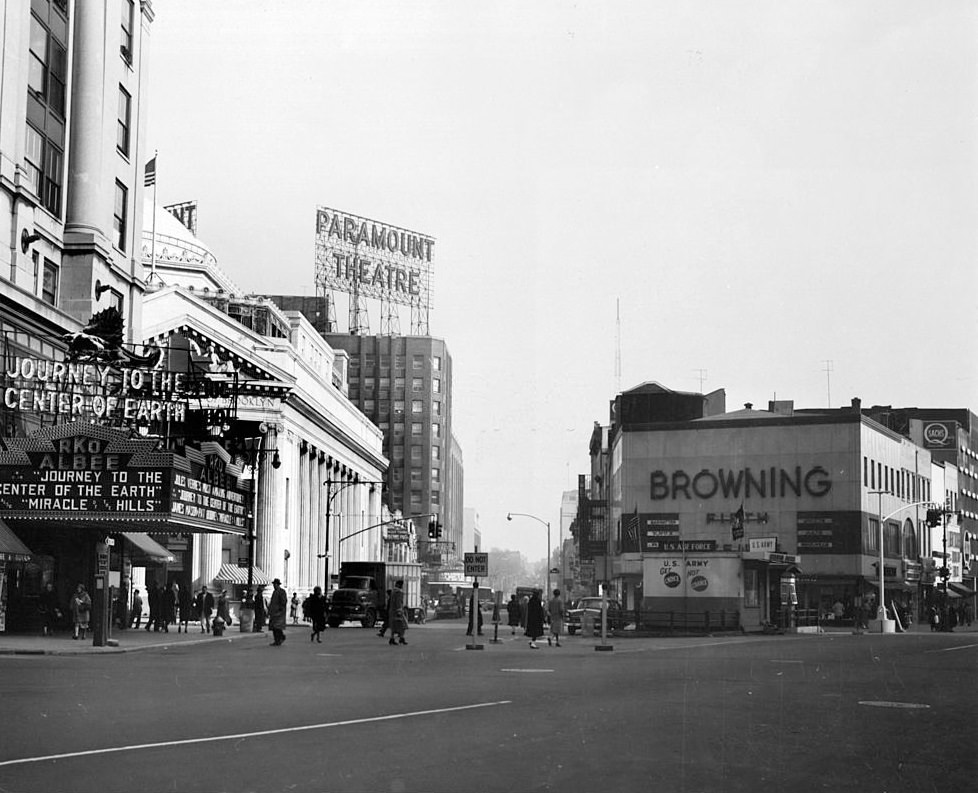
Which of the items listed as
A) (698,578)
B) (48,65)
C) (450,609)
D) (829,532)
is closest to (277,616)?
(48,65)

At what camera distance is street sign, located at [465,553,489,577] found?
4103 centimetres

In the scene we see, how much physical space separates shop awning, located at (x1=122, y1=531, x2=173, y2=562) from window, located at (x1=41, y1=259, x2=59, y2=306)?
9.27 meters

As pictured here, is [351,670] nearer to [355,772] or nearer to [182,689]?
[182,689]

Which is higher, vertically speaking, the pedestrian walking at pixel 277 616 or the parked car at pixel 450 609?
the pedestrian walking at pixel 277 616

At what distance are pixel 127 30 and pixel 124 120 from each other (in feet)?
11.2

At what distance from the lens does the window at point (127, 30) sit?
1889 inches

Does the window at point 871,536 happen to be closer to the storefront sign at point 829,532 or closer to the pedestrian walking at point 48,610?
the storefront sign at point 829,532

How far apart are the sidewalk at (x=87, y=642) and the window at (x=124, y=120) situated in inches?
709

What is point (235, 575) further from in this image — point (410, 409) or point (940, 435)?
point (410, 409)

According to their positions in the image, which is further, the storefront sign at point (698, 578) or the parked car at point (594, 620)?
the parked car at point (594, 620)

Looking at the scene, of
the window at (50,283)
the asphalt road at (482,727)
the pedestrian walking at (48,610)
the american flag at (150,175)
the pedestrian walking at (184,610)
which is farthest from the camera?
the american flag at (150,175)

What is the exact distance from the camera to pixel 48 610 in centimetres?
4066

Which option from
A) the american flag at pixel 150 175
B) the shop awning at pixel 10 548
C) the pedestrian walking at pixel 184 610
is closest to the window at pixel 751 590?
the pedestrian walking at pixel 184 610

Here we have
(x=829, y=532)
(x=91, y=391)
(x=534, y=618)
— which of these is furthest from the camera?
(x=829, y=532)
